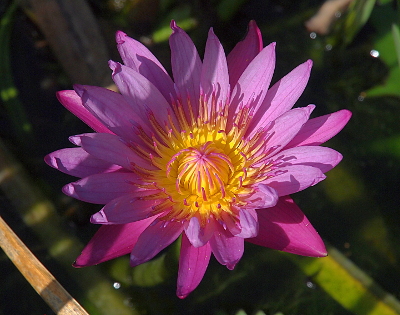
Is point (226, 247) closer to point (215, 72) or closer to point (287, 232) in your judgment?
point (287, 232)

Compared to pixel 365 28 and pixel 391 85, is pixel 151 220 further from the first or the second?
pixel 365 28

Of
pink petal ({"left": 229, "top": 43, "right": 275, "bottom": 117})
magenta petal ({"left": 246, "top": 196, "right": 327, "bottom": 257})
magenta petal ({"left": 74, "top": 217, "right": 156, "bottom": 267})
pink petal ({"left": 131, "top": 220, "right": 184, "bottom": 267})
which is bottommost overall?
magenta petal ({"left": 74, "top": 217, "right": 156, "bottom": 267})

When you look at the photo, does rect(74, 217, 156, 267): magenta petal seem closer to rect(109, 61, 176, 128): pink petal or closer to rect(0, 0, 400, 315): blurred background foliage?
rect(109, 61, 176, 128): pink petal

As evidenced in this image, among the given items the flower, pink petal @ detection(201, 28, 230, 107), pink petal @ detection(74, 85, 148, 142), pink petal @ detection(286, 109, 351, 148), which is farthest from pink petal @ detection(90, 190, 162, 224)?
pink petal @ detection(286, 109, 351, 148)

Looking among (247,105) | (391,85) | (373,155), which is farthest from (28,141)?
(391,85)

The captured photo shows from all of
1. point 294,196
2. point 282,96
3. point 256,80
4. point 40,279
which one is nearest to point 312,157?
point 282,96

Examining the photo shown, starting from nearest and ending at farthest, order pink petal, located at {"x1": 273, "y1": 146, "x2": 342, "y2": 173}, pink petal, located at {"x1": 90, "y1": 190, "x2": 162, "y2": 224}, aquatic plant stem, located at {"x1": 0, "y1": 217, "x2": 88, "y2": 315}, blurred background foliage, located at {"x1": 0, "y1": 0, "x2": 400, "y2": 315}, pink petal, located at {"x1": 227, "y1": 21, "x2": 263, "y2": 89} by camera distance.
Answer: pink petal, located at {"x1": 90, "y1": 190, "x2": 162, "y2": 224}
pink petal, located at {"x1": 273, "y1": 146, "x2": 342, "y2": 173}
aquatic plant stem, located at {"x1": 0, "y1": 217, "x2": 88, "y2": 315}
pink petal, located at {"x1": 227, "y1": 21, "x2": 263, "y2": 89}
blurred background foliage, located at {"x1": 0, "y1": 0, "x2": 400, "y2": 315}

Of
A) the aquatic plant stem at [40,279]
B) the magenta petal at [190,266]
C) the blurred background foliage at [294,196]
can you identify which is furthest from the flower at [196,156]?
the blurred background foliage at [294,196]
